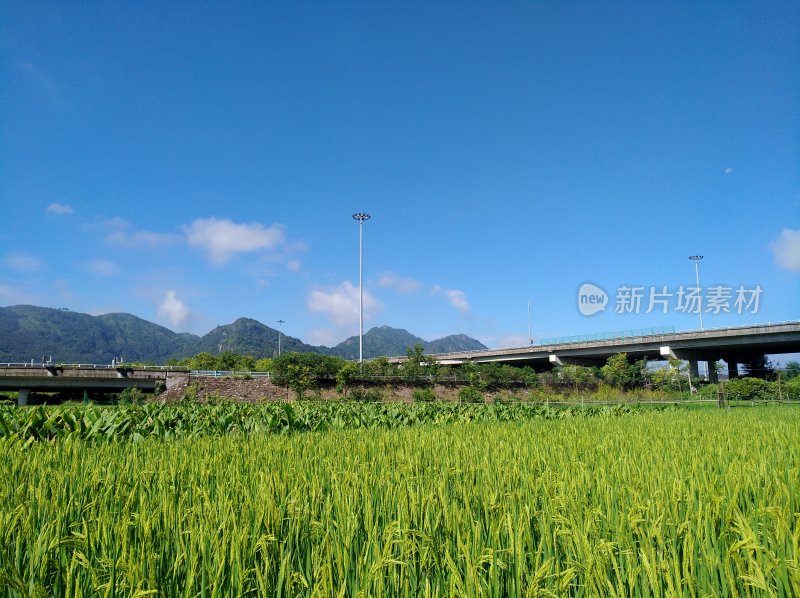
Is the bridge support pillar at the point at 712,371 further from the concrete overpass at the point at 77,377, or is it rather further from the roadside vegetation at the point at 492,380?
the concrete overpass at the point at 77,377

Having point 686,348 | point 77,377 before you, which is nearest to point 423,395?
point 686,348

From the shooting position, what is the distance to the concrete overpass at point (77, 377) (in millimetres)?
35500

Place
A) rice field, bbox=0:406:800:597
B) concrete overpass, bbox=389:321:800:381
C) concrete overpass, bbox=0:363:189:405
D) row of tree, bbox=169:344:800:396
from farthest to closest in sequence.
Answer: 1. row of tree, bbox=169:344:800:396
2. concrete overpass, bbox=389:321:800:381
3. concrete overpass, bbox=0:363:189:405
4. rice field, bbox=0:406:800:597

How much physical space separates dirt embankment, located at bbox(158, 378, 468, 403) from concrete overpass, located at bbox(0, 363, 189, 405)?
2.24 meters

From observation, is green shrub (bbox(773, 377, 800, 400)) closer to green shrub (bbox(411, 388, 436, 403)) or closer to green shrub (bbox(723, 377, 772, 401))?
green shrub (bbox(723, 377, 772, 401))

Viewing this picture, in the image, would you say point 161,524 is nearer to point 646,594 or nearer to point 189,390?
point 646,594

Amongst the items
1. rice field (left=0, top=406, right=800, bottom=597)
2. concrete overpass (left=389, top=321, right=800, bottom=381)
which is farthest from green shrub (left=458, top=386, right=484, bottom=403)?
rice field (left=0, top=406, right=800, bottom=597)

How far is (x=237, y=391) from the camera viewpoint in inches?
1438

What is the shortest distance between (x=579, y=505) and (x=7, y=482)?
435 centimetres

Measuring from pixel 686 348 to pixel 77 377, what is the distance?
51.3 meters

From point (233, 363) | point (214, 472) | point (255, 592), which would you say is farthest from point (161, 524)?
point (233, 363)

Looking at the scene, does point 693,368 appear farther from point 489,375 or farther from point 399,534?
point 399,534

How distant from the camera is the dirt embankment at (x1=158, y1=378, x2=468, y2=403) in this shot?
115ft

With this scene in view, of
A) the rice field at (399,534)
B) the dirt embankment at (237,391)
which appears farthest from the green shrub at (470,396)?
the rice field at (399,534)
